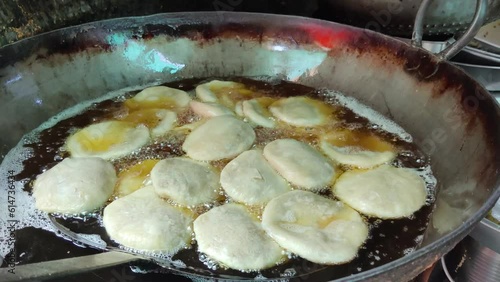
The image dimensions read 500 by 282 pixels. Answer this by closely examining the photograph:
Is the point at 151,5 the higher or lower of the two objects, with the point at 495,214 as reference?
higher

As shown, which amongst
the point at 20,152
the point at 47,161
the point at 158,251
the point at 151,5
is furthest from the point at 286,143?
the point at 151,5

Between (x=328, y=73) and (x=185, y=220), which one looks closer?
(x=185, y=220)

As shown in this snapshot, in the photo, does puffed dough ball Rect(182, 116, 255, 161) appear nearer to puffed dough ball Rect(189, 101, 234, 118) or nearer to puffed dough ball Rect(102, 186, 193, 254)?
puffed dough ball Rect(189, 101, 234, 118)

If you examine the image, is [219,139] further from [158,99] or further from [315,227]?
[315,227]

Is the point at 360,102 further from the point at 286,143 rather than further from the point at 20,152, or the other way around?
the point at 20,152

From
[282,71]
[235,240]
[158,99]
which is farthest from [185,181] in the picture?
[282,71]

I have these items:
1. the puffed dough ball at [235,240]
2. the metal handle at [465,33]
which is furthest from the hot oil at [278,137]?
the metal handle at [465,33]

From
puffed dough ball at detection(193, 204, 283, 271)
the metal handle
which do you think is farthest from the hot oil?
the metal handle

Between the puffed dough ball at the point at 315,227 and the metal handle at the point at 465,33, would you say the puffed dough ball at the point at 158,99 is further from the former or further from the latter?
the metal handle at the point at 465,33
